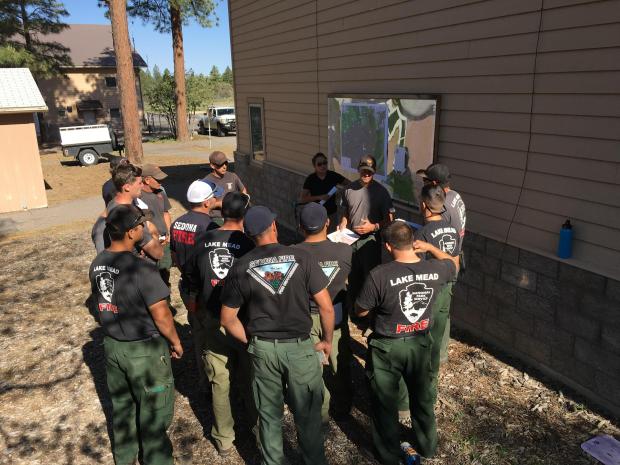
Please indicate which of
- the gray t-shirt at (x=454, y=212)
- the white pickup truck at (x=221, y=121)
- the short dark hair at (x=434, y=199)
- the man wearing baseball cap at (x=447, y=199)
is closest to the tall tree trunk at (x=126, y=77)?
the man wearing baseball cap at (x=447, y=199)

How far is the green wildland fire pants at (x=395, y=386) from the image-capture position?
139 inches

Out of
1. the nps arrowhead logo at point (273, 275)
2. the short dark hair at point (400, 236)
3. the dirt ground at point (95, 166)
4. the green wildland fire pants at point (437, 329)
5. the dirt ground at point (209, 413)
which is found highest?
the short dark hair at point (400, 236)

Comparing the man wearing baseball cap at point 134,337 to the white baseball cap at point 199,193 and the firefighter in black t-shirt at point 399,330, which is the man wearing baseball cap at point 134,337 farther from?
the firefighter in black t-shirt at point 399,330

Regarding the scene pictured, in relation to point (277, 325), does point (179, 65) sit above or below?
above

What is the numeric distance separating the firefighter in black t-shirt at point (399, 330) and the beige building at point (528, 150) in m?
1.63

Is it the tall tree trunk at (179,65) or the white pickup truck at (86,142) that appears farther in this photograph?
the tall tree trunk at (179,65)

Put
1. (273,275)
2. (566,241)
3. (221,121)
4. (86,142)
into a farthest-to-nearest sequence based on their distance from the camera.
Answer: (221,121) → (86,142) → (566,241) → (273,275)

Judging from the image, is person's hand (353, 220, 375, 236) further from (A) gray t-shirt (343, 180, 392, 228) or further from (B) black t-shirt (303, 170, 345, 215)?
(B) black t-shirt (303, 170, 345, 215)

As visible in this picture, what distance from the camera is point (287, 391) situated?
3.45m

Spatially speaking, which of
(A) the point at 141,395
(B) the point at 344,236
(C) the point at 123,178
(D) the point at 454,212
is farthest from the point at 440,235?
(C) the point at 123,178

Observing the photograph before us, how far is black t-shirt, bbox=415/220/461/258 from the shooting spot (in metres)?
4.15

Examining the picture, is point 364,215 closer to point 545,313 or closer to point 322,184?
point 322,184

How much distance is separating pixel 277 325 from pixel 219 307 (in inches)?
27.7

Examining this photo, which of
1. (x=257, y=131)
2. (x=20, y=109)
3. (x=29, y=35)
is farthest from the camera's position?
(x=29, y=35)
